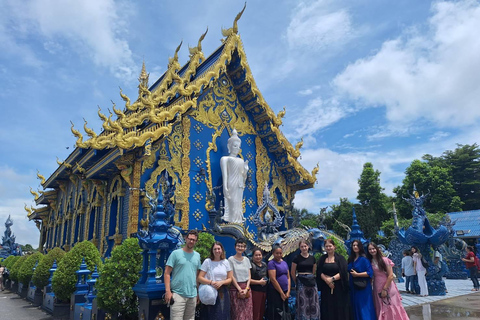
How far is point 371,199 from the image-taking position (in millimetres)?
35531

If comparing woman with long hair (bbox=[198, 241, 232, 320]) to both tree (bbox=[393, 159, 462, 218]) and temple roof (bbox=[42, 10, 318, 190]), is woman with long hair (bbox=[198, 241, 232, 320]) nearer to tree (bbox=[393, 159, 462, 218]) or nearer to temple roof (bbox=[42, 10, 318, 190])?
temple roof (bbox=[42, 10, 318, 190])

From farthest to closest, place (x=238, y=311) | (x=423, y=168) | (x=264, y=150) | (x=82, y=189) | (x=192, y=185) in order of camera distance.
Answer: (x=423, y=168)
(x=82, y=189)
(x=264, y=150)
(x=192, y=185)
(x=238, y=311)

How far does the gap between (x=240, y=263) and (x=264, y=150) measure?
8.90m

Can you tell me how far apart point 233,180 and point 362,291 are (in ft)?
22.5

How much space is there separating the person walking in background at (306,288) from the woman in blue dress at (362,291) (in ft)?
1.84

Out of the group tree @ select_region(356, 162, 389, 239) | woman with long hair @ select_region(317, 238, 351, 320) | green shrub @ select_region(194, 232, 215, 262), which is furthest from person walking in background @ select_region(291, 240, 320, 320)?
tree @ select_region(356, 162, 389, 239)

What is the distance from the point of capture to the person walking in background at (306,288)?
539 cm

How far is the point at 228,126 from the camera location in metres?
13.0

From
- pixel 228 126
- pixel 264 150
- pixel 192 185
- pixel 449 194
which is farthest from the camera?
pixel 449 194

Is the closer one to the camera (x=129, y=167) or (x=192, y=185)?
(x=129, y=167)

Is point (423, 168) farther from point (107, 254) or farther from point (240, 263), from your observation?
point (240, 263)

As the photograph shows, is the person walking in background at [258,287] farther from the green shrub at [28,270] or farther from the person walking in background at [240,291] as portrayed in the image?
the green shrub at [28,270]

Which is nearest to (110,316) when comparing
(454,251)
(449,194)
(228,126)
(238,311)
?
(238,311)

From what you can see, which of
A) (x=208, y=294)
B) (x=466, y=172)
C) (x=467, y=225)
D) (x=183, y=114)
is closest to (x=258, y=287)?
(x=208, y=294)
